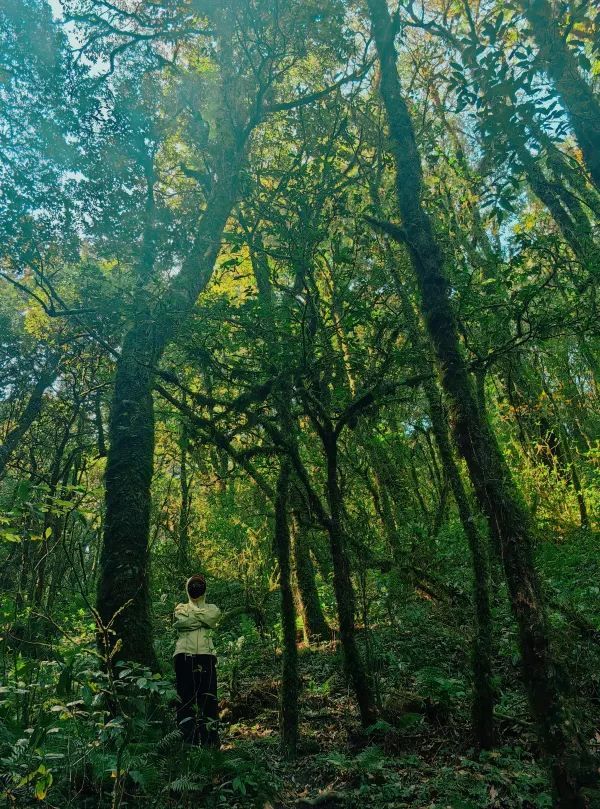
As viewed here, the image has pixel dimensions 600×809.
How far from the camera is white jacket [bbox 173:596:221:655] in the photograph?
20.4 feet

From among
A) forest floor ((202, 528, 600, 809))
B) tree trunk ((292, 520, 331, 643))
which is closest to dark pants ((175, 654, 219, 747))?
forest floor ((202, 528, 600, 809))

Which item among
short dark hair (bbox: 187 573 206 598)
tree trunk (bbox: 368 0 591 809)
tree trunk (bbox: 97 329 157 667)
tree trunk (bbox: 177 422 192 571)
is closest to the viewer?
tree trunk (bbox: 368 0 591 809)

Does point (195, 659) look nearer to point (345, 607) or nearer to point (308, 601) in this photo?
point (345, 607)

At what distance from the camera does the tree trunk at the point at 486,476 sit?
137 inches

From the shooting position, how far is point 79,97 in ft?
32.0

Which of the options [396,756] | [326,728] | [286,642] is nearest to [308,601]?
[326,728]

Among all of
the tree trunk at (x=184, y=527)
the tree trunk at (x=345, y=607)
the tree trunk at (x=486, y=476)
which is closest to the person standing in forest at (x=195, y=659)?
the tree trunk at (x=345, y=607)

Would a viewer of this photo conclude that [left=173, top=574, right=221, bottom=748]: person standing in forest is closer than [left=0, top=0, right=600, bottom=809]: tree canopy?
No

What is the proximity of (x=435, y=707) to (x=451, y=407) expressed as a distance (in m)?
3.56

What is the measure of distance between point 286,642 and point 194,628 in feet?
3.54

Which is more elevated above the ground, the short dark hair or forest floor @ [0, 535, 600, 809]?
the short dark hair

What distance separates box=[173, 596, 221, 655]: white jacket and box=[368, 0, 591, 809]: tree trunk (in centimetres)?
364

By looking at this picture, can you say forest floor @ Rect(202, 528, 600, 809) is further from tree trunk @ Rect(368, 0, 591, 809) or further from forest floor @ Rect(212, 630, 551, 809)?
tree trunk @ Rect(368, 0, 591, 809)

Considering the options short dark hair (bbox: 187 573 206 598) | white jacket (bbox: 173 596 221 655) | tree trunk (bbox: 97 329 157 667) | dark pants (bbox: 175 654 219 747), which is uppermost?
tree trunk (bbox: 97 329 157 667)
